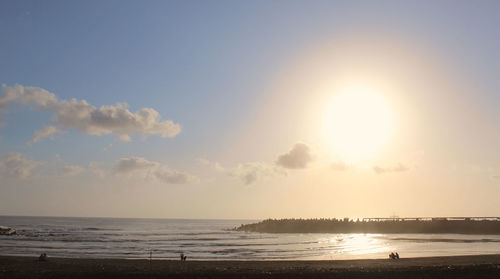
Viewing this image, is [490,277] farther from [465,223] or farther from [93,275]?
[465,223]

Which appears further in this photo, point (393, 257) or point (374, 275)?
point (393, 257)

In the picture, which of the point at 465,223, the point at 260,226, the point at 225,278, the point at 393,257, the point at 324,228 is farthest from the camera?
the point at 260,226

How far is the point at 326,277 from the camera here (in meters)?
17.5

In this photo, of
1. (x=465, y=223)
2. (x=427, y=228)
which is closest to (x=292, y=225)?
(x=427, y=228)

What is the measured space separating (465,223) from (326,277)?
71403mm

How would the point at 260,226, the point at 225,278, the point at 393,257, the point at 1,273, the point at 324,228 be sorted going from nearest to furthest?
the point at 225,278 → the point at 1,273 → the point at 393,257 → the point at 324,228 → the point at 260,226

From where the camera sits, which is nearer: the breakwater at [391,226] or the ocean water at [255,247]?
the ocean water at [255,247]

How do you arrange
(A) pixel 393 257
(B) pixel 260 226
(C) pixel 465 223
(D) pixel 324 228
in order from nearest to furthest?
1. (A) pixel 393 257
2. (C) pixel 465 223
3. (D) pixel 324 228
4. (B) pixel 260 226

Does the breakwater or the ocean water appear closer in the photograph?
the ocean water

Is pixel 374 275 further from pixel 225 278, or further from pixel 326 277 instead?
pixel 225 278

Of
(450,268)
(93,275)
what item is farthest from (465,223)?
(93,275)

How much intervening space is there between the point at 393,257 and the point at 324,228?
58.3 metres

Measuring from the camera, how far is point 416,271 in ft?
62.1

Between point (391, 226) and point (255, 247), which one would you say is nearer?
point (255, 247)
